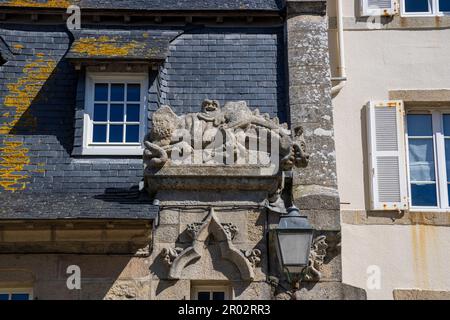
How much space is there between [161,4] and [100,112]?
69.7 inches

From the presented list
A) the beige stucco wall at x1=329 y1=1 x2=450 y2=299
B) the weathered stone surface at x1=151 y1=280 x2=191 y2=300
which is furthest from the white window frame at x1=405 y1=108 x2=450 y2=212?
the weathered stone surface at x1=151 y1=280 x2=191 y2=300

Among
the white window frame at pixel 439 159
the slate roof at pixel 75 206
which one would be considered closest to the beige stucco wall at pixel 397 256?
the white window frame at pixel 439 159

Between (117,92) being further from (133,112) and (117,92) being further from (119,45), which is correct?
(119,45)

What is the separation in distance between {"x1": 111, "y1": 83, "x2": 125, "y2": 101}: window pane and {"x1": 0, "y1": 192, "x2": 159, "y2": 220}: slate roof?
1.43 m

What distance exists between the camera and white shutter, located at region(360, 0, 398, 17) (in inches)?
498

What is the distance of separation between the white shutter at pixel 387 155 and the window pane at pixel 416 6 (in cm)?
142

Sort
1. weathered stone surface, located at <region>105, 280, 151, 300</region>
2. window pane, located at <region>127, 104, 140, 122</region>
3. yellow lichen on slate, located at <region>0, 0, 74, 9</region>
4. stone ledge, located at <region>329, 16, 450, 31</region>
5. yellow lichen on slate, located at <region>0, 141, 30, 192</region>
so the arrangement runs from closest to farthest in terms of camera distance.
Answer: weathered stone surface, located at <region>105, 280, 151, 300</region> → yellow lichen on slate, located at <region>0, 141, 30, 192</region> → window pane, located at <region>127, 104, 140, 122</region> → yellow lichen on slate, located at <region>0, 0, 74, 9</region> → stone ledge, located at <region>329, 16, 450, 31</region>

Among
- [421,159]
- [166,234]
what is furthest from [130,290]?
[421,159]

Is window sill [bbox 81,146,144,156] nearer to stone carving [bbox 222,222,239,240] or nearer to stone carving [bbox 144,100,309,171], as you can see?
stone carving [bbox 144,100,309,171]

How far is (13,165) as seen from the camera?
11312 mm

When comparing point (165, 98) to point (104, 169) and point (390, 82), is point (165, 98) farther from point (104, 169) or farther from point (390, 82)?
point (390, 82)
